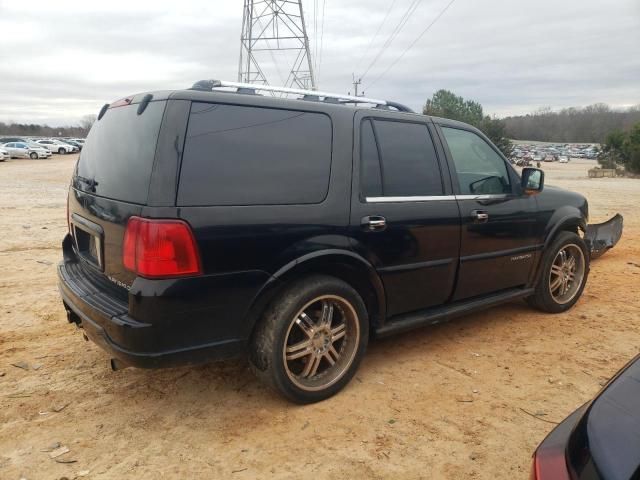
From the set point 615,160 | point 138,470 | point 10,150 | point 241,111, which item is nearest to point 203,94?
point 241,111

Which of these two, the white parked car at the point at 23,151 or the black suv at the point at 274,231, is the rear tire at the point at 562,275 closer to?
the black suv at the point at 274,231

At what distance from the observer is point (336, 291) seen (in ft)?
10.4

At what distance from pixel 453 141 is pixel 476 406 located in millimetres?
2051

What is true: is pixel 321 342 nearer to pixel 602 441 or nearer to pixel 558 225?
pixel 602 441

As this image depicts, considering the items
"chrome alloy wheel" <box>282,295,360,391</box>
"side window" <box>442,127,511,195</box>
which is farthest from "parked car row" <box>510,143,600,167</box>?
"chrome alloy wheel" <box>282,295,360,391</box>

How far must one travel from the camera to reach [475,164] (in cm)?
420

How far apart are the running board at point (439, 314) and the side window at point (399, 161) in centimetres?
90

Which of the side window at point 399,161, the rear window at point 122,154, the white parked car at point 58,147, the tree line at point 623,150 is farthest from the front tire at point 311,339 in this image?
the white parked car at point 58,147

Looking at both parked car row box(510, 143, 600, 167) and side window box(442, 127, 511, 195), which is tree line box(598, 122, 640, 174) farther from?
side window box(442, 127, 511, 195)

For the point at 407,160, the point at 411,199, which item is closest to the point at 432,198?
the point at 411,199

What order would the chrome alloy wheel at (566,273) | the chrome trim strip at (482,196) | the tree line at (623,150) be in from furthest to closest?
1. the tree line at (623,150)
2. the chrome alloy wheel at (566,273)
3. the chrome trim strip at (482,196)

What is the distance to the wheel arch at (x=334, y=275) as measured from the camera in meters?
2.93

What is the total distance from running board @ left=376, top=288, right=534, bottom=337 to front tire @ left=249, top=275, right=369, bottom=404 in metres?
0.26

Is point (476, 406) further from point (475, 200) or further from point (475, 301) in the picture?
point (475, 200)
